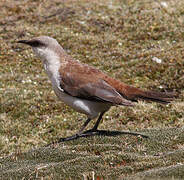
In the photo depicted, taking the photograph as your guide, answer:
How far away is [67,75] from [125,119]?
5.15 meters

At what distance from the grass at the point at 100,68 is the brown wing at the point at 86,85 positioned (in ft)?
3.32

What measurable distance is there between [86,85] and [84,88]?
0.09m

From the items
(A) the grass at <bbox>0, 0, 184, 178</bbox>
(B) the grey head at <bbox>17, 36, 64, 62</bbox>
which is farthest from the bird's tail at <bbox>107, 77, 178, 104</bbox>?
(B) the grey head at <bbox>17, 36, 64, 62</bbox>

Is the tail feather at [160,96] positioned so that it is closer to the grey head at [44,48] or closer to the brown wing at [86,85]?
the brown wing at [86,85]

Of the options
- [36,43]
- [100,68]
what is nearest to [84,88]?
[36,43]

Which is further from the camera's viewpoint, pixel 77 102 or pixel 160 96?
pixel 77 102

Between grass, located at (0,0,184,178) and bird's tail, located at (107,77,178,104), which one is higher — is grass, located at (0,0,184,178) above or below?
below

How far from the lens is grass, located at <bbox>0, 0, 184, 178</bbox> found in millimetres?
9656

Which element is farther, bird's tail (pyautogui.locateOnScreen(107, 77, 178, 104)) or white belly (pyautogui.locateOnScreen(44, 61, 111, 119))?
white belly (pyautogui.locateOnScreen(44, 61, 111, 119))

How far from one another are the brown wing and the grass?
1.01 meters

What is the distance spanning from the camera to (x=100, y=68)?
20.2 meters

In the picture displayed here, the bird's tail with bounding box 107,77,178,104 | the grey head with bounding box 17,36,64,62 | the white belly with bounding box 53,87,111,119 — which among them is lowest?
the white belly with bounding box 53,87,111,119

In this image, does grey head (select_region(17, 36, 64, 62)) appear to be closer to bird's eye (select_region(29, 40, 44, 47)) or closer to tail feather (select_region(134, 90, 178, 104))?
bird's eye (select_region(29, 40, 44, 47))

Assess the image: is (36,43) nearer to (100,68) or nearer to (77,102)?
(77,102)
